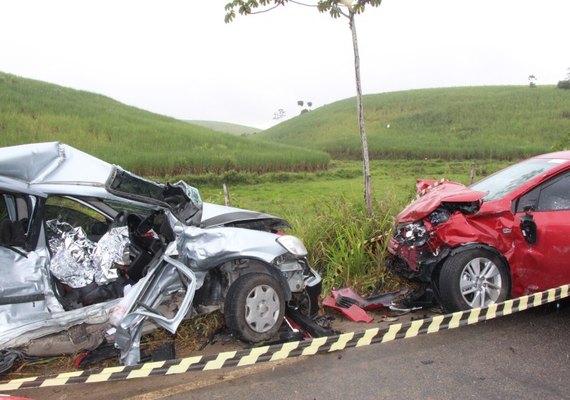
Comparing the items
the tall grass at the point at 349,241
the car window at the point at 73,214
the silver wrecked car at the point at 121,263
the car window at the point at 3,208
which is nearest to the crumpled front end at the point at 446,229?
the tall grass at the point at 349,241

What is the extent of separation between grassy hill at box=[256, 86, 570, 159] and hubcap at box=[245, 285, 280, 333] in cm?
3194

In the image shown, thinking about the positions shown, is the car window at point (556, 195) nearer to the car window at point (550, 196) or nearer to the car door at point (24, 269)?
the car window at point (550, 196)

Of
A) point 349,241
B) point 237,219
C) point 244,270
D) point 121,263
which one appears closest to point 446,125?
point 349,241

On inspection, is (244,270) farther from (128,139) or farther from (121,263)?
(128,139)

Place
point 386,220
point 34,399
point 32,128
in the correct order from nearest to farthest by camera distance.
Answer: point 34,399
point 386,220
point 32,128

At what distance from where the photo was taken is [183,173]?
2186cm

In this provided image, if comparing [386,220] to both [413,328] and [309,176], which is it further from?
[309,176]

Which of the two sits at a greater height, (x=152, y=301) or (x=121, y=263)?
(x=121, y=263)

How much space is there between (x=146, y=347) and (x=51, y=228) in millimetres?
1348

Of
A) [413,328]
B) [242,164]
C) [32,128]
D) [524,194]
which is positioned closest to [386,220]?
[524,194]

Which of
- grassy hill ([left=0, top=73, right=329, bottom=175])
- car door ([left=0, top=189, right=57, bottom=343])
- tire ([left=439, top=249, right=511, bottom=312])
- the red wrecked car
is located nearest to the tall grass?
the red wrecked car

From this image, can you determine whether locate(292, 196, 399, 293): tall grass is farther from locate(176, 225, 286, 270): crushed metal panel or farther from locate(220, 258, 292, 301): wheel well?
locate(176, 225, 286, 270): crushed metal panel

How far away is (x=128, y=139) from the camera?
26.1 metres

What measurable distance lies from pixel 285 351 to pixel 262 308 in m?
0.55
